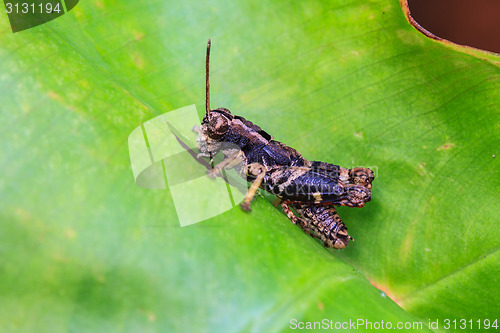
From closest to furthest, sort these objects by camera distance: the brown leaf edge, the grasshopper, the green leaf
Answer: the green leaf < the brown leaf edge < the grasshopper

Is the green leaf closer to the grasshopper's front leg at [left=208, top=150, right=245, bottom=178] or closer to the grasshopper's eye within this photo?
the grasshopper's eye

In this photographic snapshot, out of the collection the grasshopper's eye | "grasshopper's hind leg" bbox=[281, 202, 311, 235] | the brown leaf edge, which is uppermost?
the brown leaf edge

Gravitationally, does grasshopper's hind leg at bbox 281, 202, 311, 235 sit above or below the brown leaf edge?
below

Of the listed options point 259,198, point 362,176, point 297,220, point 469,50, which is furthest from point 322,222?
point 469,50

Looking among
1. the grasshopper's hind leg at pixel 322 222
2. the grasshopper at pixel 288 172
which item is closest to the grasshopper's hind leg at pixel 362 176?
the grasshopper at pixel 288 172

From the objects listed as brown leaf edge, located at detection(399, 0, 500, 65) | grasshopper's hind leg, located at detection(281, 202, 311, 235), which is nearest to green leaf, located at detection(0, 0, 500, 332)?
brown leaf edge, located at detection(399, 0, 500, 65)

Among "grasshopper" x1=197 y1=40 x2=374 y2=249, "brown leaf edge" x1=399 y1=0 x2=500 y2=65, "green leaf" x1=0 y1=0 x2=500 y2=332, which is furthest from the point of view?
"grasshopper" x1=197 y1=40 x2=374 y2=249
